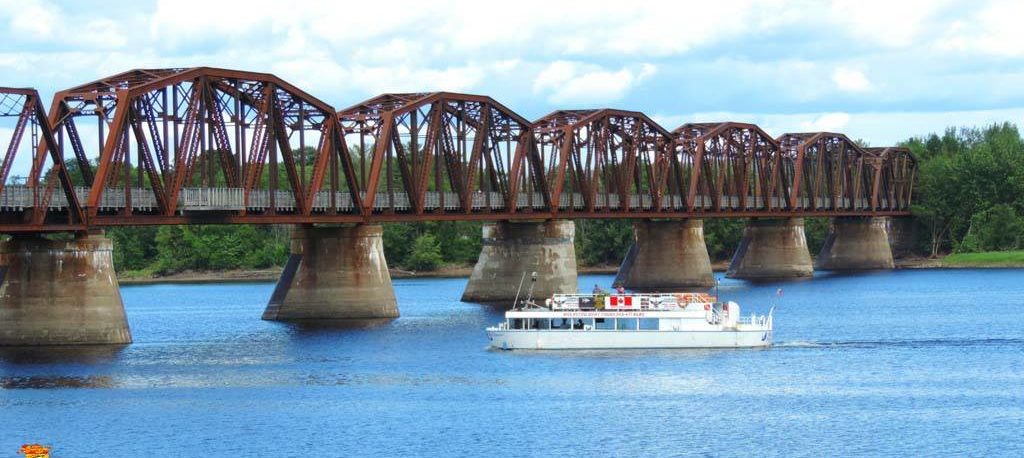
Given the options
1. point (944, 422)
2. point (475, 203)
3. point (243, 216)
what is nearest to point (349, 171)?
point (243, 216)

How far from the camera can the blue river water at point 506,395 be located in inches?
2808

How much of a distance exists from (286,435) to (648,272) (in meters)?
110

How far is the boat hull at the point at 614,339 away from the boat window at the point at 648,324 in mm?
705

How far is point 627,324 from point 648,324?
1202 millimetres

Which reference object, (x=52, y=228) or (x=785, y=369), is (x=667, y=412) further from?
(x=52, y=228)

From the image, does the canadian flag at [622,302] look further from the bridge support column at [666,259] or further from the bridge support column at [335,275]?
the bridge support column at [666,259]

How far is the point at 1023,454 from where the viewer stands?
220 feet

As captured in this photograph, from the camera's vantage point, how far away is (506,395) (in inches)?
3327

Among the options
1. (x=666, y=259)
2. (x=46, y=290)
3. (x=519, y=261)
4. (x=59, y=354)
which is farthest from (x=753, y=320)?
(x=666, y=259)

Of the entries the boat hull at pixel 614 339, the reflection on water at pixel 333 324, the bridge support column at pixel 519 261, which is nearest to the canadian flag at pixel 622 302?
the boat hull at pixel 614 339

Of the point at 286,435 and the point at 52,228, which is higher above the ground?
the point at 52,228

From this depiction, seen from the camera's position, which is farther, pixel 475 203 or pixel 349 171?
pixel 475 203

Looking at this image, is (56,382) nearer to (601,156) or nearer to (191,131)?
(191,131)

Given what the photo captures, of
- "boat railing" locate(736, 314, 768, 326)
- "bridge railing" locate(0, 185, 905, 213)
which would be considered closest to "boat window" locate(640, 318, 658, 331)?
"boat railing" locate(736, 314, 768, 326)
